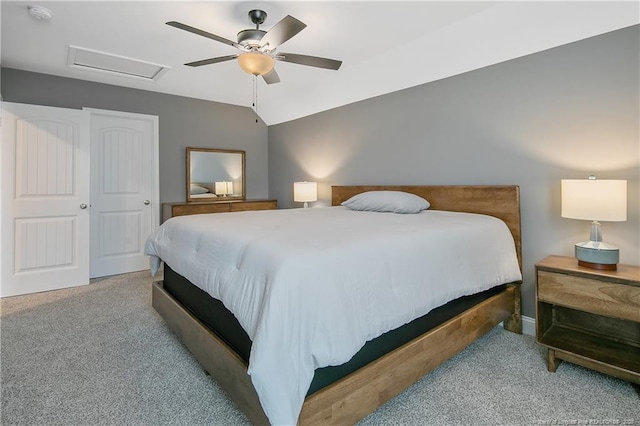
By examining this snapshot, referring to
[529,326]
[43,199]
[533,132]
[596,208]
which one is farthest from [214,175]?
[596,208]

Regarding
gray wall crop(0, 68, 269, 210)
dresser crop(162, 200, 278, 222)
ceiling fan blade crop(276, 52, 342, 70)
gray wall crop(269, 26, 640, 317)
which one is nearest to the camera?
gray wall crop(269, 26, 640, 317)

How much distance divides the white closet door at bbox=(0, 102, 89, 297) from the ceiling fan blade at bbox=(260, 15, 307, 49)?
2.77 m

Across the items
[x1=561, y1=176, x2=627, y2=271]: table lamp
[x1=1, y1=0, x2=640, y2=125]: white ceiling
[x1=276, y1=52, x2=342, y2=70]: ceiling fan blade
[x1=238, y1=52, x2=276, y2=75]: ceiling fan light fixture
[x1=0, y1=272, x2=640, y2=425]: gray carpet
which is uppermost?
[x1=1, y1=0, x2=640, y2=125]: white ceiling

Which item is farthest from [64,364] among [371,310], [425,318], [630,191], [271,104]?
[271,104]

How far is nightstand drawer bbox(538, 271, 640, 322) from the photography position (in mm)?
1686

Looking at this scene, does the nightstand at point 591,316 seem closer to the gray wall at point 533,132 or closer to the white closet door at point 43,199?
the gray wall at point 533,132

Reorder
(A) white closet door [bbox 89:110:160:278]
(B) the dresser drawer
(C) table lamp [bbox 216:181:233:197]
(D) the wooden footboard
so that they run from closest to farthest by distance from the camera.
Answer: (D) the wooden footboard → (A) white closet door [bbox 89:110:160:278] → (B) the dresser drawer → (C) table lamp [bbox 216:181:233:197]

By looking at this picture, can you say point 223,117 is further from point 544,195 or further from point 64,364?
point 544,195

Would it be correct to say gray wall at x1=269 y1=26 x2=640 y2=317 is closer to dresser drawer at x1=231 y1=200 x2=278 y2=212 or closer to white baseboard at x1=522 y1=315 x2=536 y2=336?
white baseboard at x1=522 y1=315 x2=536 y2=336

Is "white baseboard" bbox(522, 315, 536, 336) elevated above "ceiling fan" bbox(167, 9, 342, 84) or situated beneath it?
situated beneath

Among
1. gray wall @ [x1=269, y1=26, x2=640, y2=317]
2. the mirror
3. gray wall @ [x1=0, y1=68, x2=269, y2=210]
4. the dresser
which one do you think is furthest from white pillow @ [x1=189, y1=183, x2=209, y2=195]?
gray wall @ [x1=269, y1=26, x2=640, y2=317]

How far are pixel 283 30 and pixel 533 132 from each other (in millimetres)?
1982

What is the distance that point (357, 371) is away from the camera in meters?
1.38

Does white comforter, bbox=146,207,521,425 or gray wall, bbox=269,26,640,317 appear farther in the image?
gray wall, bbox=269,26,640,317
